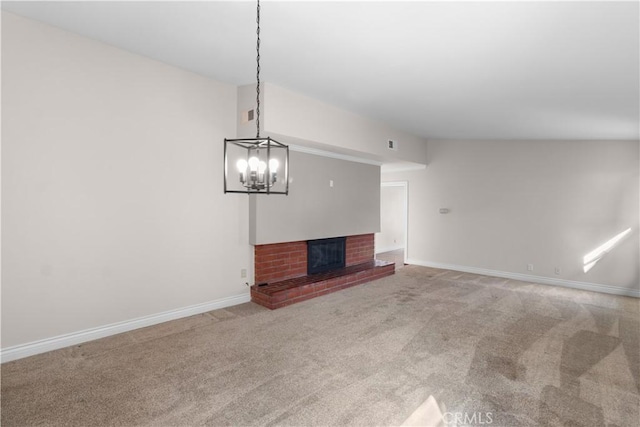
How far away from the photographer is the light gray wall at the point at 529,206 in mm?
4977

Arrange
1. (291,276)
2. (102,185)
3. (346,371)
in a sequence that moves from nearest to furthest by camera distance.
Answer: (346,371), (102,185), (291,276)

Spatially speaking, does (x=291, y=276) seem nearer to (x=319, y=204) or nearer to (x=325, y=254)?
(x=325, y=254)

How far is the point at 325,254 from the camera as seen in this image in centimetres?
559

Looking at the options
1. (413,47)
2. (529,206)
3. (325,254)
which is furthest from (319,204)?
(529,206)

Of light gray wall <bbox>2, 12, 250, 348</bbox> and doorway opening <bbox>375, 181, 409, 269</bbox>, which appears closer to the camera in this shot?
light gray wall <bbox>2, 12, 250, 348</bbox>

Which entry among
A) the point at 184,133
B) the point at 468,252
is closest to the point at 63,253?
the point at 184,133

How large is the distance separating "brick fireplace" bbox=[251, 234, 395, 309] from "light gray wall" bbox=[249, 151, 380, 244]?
0.84ft

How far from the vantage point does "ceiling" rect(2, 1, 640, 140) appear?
2.15 m

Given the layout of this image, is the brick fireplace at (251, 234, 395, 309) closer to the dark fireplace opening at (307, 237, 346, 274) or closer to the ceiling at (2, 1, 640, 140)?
the dark fireplace opening at (307, 237, 346, 274)

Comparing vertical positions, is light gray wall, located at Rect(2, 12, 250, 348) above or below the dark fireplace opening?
above

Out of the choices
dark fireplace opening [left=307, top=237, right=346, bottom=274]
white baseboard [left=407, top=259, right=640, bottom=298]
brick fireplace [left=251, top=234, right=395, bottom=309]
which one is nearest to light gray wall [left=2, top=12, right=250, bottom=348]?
brick fireplace [left=251, top=234, right=395, bottom=309]

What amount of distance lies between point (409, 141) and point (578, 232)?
3318 millimetres

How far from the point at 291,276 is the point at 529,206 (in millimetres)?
4535

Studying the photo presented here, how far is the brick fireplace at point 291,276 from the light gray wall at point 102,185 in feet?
1.98
